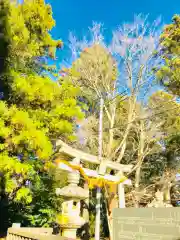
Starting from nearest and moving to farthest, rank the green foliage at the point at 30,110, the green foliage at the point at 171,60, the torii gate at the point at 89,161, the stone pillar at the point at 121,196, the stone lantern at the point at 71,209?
the stone lantern at the point at 71,209 → the torii gate at the point at 89,161 → the stone pillar at the point at 121,196 → the green foliage at the point at 30,110 → the green foliage at the point at 171,60

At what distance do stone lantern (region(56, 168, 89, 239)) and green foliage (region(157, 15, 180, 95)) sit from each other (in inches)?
375

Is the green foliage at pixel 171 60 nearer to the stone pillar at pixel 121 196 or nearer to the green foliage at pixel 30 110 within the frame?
the green foliage at pixel 30 110

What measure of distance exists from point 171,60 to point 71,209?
10597mm

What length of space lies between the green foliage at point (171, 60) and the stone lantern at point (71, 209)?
31.2 feet

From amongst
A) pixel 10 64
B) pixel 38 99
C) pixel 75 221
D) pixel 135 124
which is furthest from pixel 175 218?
pixel 135 124

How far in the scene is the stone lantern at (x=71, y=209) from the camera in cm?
457

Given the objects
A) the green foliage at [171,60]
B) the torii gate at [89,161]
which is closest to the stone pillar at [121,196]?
the torii gate at [89,161]

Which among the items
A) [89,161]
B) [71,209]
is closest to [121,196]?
[89,161]

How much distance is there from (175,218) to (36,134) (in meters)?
5.37

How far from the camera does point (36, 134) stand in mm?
7695

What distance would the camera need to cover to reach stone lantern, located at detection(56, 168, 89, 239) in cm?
457

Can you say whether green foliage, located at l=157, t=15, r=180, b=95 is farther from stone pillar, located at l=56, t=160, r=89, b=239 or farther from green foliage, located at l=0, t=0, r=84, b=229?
stone pillar, located at l=56, t=160, r=89, b=239

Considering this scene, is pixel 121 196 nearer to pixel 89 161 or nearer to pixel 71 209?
pixel 89 161

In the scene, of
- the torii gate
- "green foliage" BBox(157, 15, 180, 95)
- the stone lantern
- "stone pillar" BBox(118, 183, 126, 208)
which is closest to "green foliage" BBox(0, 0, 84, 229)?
the torii gate
